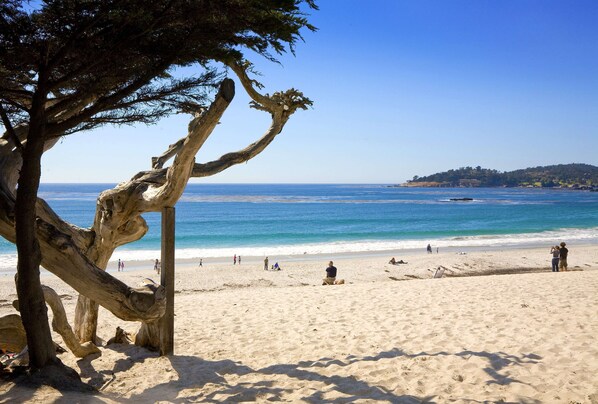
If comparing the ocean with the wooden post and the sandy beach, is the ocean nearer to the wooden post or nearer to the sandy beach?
the sandy beach

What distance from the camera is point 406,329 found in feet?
26.1

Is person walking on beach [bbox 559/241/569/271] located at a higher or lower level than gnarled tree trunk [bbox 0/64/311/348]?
lower

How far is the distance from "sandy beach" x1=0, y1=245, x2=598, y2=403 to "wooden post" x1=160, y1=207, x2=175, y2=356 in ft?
0.81

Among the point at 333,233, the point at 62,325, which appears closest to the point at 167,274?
the point at 62,325

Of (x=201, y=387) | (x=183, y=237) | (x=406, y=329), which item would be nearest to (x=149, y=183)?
(x=201, y=387)

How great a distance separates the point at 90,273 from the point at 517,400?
15.3 feet

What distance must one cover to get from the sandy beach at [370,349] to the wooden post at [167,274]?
245mm

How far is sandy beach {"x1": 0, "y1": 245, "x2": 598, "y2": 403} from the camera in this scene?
17.5 feet

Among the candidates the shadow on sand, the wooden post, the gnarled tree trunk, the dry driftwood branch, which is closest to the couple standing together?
the shadow on sand

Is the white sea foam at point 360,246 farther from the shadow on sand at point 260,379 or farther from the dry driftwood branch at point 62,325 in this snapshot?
the shadow on sand at point 260,379

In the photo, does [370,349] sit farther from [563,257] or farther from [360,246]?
[360,246]

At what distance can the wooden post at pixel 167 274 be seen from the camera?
668 cm

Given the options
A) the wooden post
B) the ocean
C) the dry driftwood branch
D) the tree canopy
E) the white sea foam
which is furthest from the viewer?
the ocean

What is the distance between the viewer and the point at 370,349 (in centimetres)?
695
